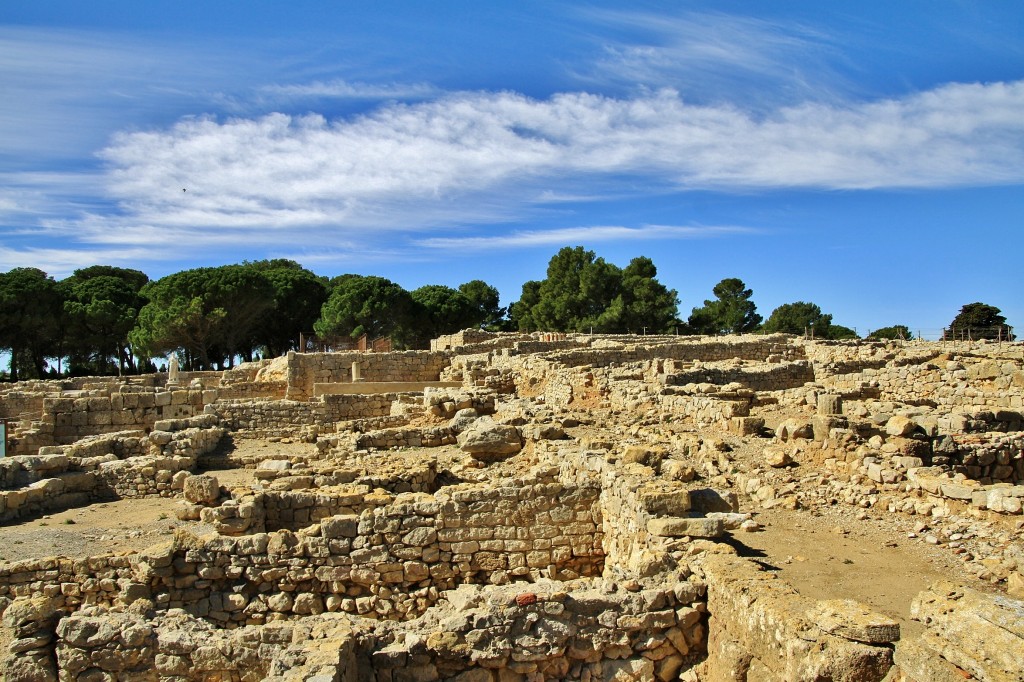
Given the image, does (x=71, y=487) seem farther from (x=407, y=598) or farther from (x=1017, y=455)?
(x=1017, y=455)

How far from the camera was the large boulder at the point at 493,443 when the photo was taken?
1225cm

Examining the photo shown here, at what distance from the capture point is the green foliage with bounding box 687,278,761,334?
5500cm

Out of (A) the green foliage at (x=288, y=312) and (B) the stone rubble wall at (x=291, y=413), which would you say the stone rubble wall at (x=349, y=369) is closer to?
(B) the stone rubble wall at (x=291, y=413)

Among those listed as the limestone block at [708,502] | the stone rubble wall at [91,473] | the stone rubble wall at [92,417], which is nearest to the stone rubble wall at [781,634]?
the limestone block at [708,502]

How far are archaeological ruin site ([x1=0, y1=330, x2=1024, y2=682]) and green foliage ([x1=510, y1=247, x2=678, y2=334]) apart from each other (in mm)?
32887

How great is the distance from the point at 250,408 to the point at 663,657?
14201 millimetres

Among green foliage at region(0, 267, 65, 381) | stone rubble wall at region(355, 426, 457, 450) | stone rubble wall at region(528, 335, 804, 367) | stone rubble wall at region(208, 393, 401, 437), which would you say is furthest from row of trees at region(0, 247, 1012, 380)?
stone rubble wall at region(355, 426, 457, 450)

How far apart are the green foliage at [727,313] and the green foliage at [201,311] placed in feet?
98.5

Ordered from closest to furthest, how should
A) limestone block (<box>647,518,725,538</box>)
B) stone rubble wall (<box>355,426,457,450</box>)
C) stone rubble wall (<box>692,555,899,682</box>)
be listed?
stone rubble wall (<box>692,555,899,682</box>), limestone block (<box>647,518,725,538</box>), stone rubble wall (<box>355,426,457,450</box>)

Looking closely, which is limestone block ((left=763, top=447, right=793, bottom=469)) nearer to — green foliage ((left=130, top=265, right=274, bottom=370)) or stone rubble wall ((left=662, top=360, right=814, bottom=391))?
stone rubble wall ((left=662, top=360, right=814, bottom=391))

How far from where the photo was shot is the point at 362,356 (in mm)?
23859

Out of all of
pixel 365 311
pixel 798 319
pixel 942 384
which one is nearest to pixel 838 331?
pixel 798 319

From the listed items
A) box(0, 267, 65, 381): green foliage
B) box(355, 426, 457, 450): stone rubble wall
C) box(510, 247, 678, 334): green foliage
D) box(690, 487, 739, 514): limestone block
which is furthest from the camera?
box(510, 247, 678, 334): green foliage

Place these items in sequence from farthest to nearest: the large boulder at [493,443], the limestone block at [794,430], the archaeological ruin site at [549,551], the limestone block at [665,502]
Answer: the large boulder at [493,443] → the limestone block at [794,430] → the limestone block at [665,502] → the archaeological ruin site at [549,551]
